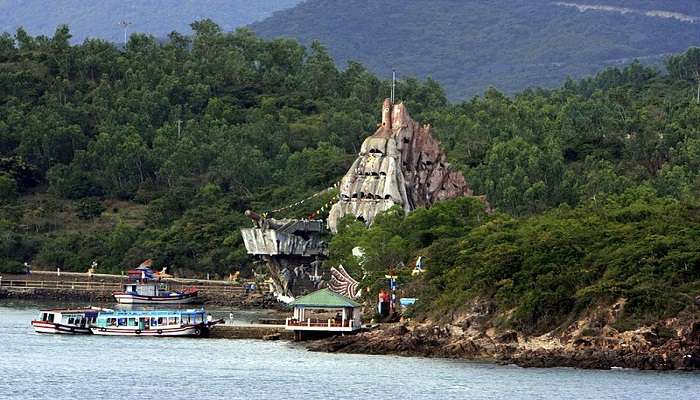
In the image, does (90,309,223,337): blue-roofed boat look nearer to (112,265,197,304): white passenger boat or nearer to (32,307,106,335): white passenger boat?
(32,307,106,335): white passenger boat

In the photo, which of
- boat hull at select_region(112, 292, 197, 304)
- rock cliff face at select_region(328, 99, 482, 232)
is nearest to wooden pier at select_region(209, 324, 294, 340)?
boat hull at select_region(112, 292, 197, 304)

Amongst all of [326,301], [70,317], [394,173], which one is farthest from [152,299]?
[326,301]

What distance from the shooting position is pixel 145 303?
110m

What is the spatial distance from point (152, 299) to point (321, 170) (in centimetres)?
3432

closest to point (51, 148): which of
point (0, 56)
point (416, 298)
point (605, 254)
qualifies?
point (0, 56)

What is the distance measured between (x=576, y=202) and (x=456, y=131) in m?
31.8

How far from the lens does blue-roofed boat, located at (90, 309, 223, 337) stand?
8812 cm

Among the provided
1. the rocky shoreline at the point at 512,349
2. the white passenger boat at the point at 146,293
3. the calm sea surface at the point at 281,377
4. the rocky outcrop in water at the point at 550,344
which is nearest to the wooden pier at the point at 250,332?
the calm sea surface at the point at 281,377

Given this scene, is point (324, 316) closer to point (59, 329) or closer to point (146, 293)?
point (59, 329)

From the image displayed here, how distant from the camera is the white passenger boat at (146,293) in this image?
11012cm

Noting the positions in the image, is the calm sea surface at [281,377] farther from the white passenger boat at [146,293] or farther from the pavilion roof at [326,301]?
the white passenger boat at [146,293]

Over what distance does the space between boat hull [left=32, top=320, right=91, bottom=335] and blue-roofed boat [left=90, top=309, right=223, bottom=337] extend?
58cm

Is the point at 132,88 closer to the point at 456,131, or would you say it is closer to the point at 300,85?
the point at 300,85

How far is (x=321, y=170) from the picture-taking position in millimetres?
142250
